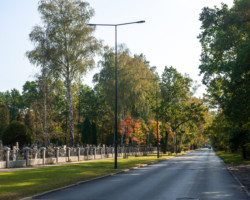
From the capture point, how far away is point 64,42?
126 ft

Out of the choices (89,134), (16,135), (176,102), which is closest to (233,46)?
(16,135)

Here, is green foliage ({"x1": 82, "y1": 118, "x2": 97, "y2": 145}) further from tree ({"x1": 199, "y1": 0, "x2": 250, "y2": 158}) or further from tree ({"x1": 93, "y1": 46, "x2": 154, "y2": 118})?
tree ({"x1": 199, "y1": 0, "x2": 250, "y2": 158})

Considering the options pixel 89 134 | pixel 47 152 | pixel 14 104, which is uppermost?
pixel 14 104

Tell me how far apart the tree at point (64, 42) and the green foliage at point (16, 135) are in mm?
5325

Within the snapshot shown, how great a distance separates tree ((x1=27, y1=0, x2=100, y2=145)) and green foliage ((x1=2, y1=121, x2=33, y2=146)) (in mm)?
5325

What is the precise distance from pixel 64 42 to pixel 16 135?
11.4 m

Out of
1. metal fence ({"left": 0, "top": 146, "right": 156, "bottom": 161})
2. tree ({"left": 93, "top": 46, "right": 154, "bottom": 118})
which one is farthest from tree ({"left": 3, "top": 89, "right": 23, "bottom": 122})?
metal fence ({"left": 0, "top": 146, "right": 156, "bottom": 161})

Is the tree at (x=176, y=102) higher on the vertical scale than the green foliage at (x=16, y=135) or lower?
higher

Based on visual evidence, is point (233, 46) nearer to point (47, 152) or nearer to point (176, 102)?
point (47, 152)

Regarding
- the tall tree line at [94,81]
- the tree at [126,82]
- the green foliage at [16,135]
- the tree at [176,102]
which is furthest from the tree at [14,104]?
the green foliage at [16,135]

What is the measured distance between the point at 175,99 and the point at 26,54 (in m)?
35.1

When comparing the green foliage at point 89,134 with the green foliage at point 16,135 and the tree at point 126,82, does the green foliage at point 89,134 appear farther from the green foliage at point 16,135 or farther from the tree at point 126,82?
the green foliage at point 16,135

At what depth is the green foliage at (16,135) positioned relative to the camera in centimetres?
3806

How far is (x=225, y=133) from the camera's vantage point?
42.1 m
